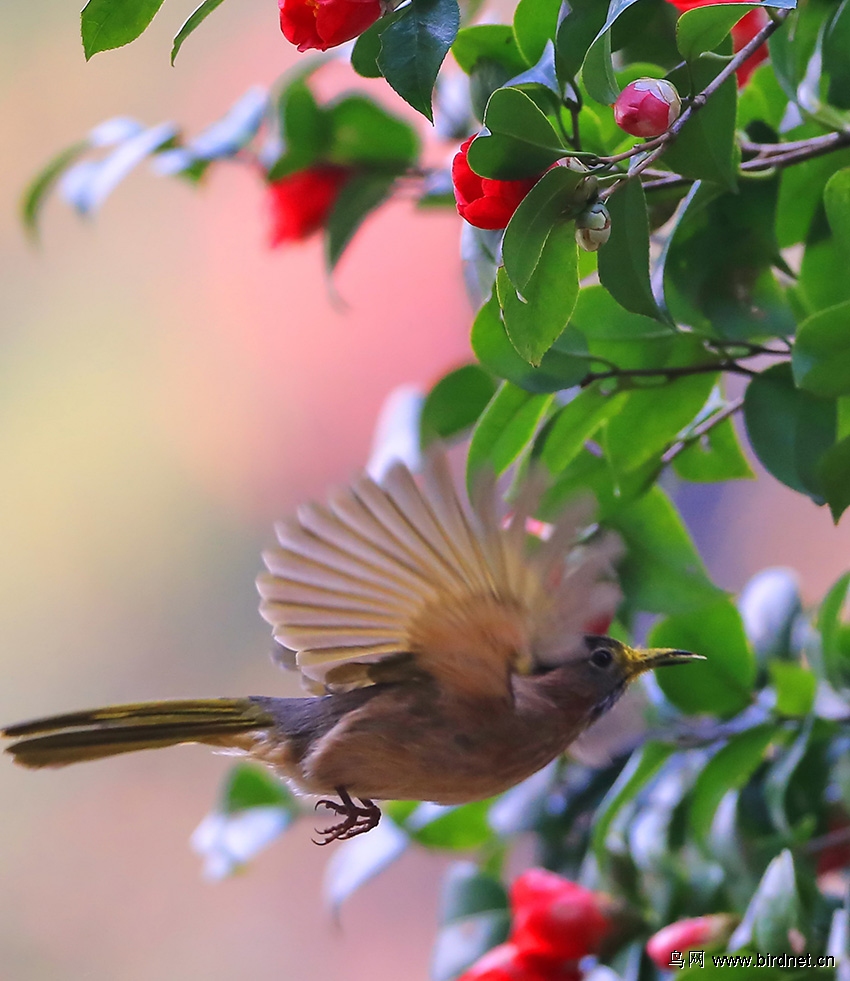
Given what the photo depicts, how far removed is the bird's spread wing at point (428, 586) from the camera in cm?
63

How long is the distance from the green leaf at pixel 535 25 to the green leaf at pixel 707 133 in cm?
9

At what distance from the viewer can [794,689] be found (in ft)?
2.97

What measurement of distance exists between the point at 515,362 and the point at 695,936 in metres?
0.46

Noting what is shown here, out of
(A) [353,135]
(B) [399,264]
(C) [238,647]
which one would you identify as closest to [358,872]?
(A) [353,135]

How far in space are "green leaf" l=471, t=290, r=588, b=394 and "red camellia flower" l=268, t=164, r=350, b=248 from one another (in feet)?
1.52

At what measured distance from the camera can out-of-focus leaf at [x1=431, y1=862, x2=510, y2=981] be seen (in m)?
1.08

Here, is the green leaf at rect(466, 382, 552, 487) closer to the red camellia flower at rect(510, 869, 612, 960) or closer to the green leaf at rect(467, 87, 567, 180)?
the green leaf at rect(467, 87, 567, 180)

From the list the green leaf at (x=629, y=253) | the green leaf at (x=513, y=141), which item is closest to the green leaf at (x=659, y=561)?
the green leaf at (x=629, y=253)

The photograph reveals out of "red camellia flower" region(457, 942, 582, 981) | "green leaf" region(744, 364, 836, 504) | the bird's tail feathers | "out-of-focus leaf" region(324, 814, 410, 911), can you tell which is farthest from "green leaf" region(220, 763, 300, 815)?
"green leaf" region(744, 364, 836, 504)

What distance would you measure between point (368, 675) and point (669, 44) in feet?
1.40

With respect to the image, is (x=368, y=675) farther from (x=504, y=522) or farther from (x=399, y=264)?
(x=399, y=264)

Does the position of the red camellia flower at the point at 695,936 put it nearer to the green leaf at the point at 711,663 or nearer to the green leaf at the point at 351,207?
the green leaf at the point at 711,663

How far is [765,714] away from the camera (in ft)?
3.10

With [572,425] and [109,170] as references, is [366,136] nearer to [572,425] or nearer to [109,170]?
[109,170]
